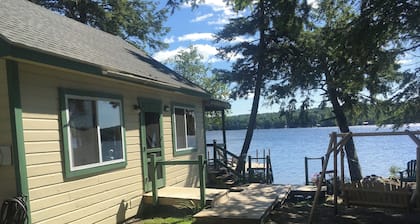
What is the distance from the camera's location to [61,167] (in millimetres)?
5520

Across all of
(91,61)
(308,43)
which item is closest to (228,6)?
(308,43)

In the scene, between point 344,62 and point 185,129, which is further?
point 344,62

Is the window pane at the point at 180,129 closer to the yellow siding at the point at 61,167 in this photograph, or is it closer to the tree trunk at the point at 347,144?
the yellow siding at the point at 61,167

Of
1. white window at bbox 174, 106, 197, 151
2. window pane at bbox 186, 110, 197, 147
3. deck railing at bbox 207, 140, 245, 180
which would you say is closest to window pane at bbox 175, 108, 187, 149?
white window at bbox 174, 106, 197, 151

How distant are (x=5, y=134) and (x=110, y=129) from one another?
2079 mm

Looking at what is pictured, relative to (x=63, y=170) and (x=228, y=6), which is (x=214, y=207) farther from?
(x=228, y=6)

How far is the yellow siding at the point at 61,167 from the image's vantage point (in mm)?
5066

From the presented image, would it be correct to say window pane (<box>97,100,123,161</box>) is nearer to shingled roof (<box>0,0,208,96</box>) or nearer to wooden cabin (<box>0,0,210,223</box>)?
wooden cabin (<box>0,0,210,223</box>)

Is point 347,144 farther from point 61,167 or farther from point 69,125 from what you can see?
point 61,167

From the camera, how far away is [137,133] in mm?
7734

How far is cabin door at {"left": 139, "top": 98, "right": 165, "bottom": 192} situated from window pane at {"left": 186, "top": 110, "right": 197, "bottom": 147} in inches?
66.9

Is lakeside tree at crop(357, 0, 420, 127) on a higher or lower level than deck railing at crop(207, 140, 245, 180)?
higher

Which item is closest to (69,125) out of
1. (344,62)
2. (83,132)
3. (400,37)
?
(83,132)

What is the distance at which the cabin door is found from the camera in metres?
7.93
